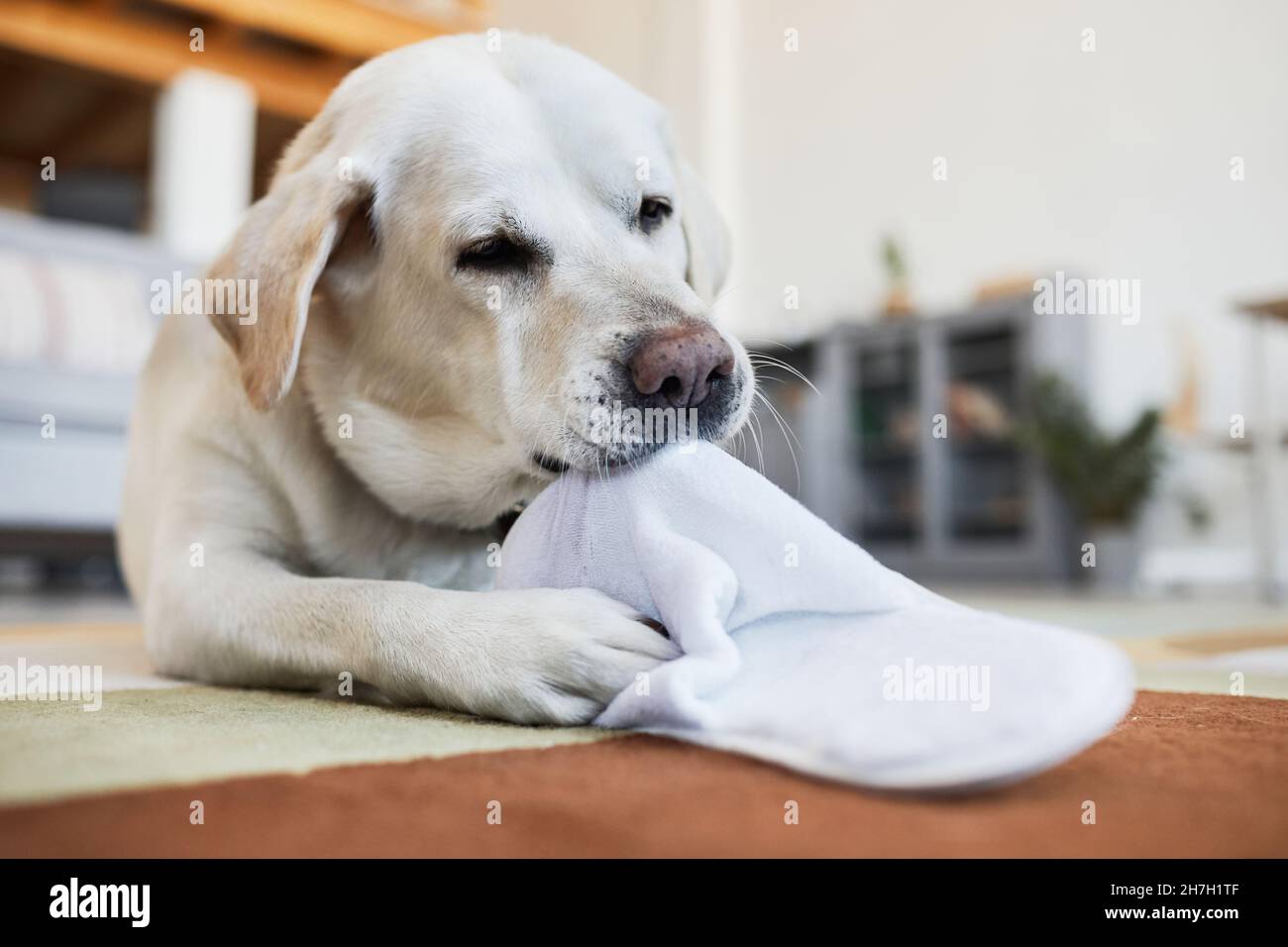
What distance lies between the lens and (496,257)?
125 cm

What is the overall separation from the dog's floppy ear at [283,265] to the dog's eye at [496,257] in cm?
16

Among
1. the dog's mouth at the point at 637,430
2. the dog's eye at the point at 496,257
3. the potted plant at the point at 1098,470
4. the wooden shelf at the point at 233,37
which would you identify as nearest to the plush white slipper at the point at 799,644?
the dog's mouth at the point at 637,430

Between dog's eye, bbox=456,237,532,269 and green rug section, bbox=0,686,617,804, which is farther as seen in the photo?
dog's eye, bbox=456,237,532,269

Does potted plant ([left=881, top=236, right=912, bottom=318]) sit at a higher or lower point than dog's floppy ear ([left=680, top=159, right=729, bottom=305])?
higher

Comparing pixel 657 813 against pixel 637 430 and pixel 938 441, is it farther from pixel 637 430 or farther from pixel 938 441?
pixel 938 441

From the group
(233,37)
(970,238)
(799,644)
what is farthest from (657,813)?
(233,37)

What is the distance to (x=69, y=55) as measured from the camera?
663cm

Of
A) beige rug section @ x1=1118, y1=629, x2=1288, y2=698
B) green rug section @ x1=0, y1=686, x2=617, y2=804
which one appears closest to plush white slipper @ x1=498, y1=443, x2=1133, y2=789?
green rug section @ x1=0, y1=686, x2=617, y2=804

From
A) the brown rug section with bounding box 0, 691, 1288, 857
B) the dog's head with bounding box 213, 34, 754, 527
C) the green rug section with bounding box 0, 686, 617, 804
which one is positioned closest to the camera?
the brown rug section with bounding box 0, 691, 1288, 857

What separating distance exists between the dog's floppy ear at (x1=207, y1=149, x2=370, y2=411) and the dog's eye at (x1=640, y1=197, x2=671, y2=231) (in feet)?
1.17

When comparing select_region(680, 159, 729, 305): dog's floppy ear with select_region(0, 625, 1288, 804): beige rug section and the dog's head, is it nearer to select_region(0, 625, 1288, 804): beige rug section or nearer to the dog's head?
the dog's head

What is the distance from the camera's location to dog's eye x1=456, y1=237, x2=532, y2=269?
1241mm
